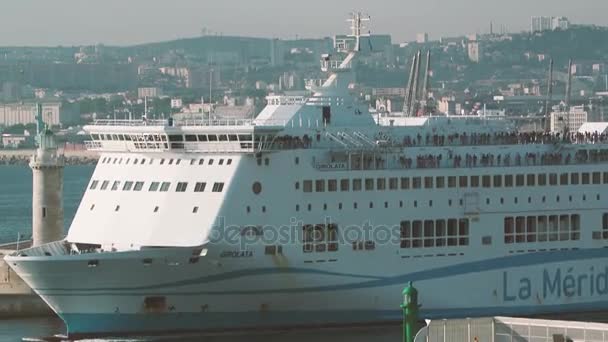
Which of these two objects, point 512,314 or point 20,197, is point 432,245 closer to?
point 512,314

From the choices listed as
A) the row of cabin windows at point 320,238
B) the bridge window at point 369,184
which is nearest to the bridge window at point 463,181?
the bridge window at point 369,184

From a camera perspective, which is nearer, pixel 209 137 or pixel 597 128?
pixel 209 137

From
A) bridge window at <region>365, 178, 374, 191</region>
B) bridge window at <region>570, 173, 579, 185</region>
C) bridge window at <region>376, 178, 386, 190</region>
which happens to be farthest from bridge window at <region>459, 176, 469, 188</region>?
bridge window at <region>570, 173, 579, 185</region>

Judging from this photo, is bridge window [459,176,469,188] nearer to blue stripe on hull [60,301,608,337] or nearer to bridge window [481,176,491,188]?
bridge window [481,176,491,188]

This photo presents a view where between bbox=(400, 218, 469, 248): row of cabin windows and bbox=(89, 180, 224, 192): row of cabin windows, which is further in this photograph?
bbox=(400, 218, 469, 248): row of cabin windows

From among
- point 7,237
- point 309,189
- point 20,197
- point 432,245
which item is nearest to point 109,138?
point 309,189

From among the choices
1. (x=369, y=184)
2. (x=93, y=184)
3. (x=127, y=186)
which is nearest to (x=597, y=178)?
(x=369, y=184)

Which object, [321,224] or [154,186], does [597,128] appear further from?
[154,186]
